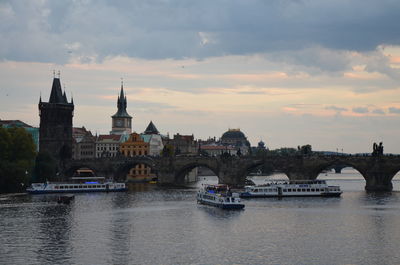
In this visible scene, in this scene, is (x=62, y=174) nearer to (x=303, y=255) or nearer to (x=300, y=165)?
(x=300, y=165)

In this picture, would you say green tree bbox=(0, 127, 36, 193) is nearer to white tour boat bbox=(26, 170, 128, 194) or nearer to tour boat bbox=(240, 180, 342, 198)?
white tour boat bbox=(26, 170, 128, 194)

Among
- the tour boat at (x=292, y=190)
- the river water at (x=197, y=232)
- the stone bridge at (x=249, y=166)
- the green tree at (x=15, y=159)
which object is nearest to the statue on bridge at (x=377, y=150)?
the stone bridge at (x=249, y=166)

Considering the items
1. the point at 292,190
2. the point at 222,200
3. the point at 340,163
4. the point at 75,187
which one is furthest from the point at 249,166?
the point at 222,200

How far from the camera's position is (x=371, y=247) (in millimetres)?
76250

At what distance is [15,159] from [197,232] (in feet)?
209

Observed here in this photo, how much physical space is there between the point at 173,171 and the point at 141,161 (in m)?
10.8

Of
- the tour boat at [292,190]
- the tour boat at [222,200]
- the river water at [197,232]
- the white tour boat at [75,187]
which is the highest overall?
the white tour boat at [75,187]

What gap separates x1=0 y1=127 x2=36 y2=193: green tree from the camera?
448 ft

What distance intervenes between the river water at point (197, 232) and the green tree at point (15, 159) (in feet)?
29.9

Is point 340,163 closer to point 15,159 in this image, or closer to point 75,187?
point 75,187

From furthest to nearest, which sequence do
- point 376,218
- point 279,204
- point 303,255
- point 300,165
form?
point 300,165 → point 279,204 → point 376,218 → point 303,255

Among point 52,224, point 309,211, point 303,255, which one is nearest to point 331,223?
point 309,211

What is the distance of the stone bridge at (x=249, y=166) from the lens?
153 m

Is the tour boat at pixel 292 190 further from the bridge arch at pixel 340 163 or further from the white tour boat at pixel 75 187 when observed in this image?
the white tour boat at pixel 75 187
